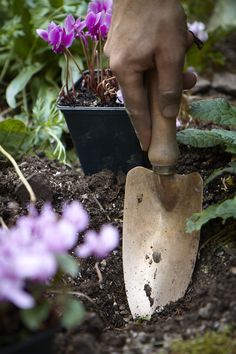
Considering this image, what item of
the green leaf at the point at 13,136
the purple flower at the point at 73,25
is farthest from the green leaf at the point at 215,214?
the green leaf at the point at 13,136

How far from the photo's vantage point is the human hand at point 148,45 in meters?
1.49

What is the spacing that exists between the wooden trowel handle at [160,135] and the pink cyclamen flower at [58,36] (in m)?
0.47

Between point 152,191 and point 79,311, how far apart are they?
783 millimetres

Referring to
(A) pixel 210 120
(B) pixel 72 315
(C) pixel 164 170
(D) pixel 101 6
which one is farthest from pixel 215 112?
(B) pixel 72 315

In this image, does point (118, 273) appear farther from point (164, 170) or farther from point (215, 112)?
point (215, 112)

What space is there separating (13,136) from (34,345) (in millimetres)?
1302

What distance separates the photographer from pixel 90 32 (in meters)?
2.01

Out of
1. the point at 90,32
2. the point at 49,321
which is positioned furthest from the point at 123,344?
the point at 90,32

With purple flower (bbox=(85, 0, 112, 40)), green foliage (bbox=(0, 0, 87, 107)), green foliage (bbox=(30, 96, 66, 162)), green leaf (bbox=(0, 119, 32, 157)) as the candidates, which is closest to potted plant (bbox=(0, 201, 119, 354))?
purple flower (bbox=(85, 0, 112, 40))

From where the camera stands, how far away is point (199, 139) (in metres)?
1.90

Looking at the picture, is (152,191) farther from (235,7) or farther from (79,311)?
(235,7)

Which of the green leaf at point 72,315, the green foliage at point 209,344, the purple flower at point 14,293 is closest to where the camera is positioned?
the purple flower at point 14,293

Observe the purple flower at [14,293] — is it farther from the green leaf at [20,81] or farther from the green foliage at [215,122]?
the green leaf at [20,81]

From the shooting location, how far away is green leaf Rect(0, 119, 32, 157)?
222 cm
